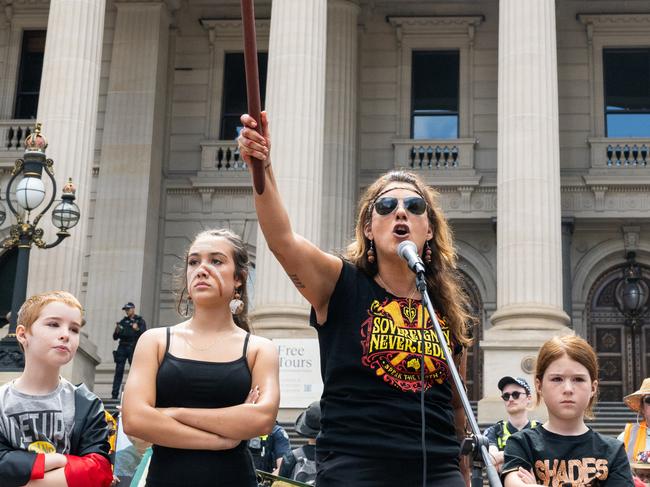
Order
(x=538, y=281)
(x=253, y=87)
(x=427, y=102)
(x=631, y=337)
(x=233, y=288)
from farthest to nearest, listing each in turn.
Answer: (x=427, y=102) < (x=631, y=337) < (x=538, y=281) < (x=233, y=288) < (x=253, y=87)

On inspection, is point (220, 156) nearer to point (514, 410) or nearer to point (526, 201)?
point (526, 201)

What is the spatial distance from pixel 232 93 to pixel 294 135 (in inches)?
315

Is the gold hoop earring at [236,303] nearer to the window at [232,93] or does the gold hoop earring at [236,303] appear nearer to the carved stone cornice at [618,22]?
the window at [232,93]

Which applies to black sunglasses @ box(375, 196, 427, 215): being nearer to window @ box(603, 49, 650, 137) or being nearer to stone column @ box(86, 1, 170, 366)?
stone column @ box(86, 1, 170, 366)

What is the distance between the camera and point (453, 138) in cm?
2656

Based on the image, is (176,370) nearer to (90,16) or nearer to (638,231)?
(90,16)

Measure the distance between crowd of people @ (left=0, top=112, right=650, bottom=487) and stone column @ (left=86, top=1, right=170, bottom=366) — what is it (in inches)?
799

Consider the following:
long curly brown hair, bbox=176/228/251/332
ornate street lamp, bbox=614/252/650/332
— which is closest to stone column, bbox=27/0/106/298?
ornate street lamp, bbox=614/252/650/332

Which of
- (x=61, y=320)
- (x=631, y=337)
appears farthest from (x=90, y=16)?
(x=61, y=320)

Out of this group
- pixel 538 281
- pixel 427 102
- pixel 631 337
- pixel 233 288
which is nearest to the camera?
pixel 233 288


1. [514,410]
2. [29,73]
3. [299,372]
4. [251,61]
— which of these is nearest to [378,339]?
[251,61]

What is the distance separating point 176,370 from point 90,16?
60.2 ft

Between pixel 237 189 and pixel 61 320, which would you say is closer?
pixel 61 320

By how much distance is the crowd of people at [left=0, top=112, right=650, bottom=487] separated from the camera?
→ 3.96m
